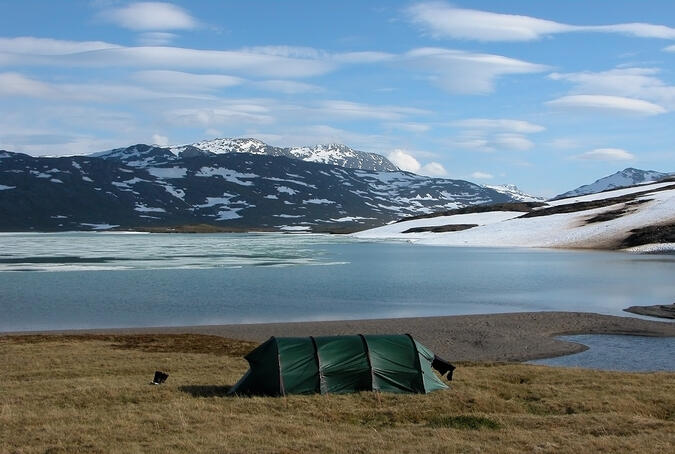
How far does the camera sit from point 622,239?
458 ft

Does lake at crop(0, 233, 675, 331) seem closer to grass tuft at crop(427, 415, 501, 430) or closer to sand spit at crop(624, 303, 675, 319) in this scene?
sand spit at crop(624, 303, 675, 319)

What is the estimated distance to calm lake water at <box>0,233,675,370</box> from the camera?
50531 millimetres

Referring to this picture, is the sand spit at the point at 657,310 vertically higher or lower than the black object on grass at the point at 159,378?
lower

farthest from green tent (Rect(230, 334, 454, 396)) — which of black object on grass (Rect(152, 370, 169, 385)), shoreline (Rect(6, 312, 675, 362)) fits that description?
shoreline (Rect(6, 312, 675, 362))

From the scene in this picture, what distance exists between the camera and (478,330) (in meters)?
43.3

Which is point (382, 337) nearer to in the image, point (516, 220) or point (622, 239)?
point (622, 239)

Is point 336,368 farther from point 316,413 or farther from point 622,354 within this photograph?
point 622,354

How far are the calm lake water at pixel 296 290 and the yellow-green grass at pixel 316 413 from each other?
18.5 metres

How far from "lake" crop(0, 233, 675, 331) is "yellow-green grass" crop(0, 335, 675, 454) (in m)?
18.3

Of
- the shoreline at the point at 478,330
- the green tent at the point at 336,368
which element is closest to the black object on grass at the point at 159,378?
the green tent at the point at 336,368

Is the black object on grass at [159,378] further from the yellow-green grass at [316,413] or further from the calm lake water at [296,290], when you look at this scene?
the calm lake water at [296,290]

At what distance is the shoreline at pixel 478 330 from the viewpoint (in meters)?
38.0

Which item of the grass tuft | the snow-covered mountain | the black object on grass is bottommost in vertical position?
the grass tuft

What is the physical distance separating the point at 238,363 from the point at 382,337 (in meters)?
7.92
